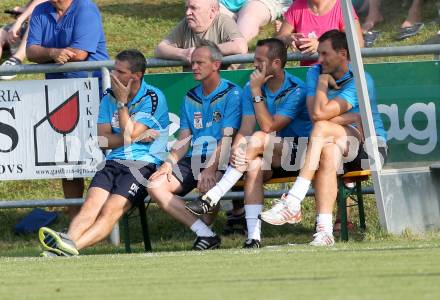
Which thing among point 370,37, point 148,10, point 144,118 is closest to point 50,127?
point 144,118

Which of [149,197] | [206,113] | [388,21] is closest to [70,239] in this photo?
[149,197]

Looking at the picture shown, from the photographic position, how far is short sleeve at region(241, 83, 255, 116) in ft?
32.1

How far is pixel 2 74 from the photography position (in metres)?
10.8

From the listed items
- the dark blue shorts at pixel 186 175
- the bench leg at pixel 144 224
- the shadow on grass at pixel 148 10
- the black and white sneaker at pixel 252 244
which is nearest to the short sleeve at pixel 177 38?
the dark blue shorts at pixel 186 175

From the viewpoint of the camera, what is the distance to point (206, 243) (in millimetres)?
9695

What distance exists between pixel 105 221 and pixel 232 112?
4.84 feet

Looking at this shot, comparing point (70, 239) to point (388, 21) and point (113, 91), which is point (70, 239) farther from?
point (388, 21)

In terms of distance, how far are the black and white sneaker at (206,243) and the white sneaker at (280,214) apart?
612 mm

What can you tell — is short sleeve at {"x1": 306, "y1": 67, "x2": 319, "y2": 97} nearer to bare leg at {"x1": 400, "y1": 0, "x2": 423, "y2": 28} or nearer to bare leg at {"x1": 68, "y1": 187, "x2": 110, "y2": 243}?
bare leg at {"x1": 68, "y1": 187, "x2": 110, "y2": 243}

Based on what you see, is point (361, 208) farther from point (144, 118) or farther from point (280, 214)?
point (144, 118)

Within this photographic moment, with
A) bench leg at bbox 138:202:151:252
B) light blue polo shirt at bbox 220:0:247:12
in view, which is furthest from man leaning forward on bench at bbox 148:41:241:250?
light blue polo shirt at bbox 220:0:247:12

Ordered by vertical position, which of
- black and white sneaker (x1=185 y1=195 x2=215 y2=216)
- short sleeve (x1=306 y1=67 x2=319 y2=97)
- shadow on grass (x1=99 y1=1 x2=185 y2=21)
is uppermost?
shadow on grass (x1=99 y1=1 x2=185 y2=21)

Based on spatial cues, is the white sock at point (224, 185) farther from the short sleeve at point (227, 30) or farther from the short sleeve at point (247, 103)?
the short sleeve at point (227, 30)

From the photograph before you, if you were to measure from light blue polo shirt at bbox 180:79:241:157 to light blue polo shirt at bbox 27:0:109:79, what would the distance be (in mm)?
1241
